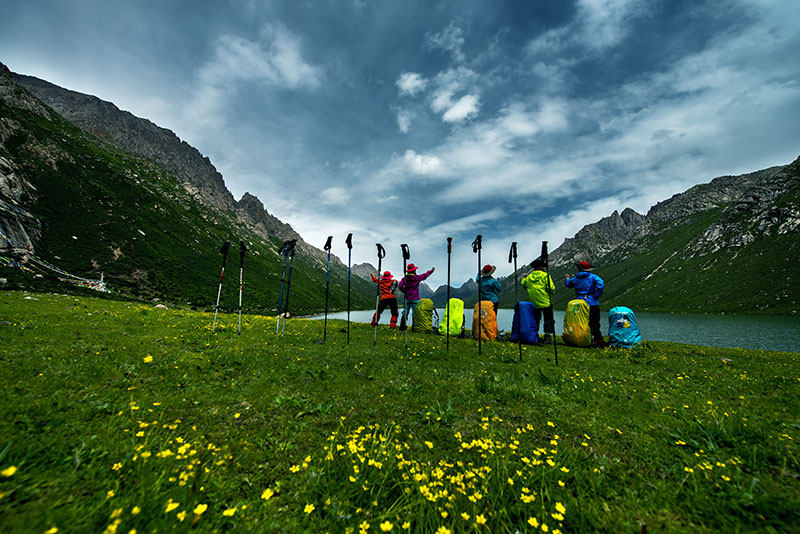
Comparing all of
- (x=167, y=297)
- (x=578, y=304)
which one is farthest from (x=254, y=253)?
(x=578, y=304)

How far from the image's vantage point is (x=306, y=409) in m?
6.27

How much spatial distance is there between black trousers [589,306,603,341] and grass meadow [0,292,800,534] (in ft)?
25.7

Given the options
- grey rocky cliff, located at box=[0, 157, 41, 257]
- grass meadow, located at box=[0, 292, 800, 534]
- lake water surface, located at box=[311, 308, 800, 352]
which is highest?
grey rocky cliff, located at box=[0, 157, 41, 257]

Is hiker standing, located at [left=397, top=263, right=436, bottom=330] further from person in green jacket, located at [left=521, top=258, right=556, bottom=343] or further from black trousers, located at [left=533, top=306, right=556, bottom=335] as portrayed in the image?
black trousers, located at [left=533, top=306, right=556, bottom=335]

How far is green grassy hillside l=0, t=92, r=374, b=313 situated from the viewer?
70562 mm

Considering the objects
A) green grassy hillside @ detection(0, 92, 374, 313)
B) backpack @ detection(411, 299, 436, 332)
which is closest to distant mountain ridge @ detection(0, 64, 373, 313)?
green grassy hillside @ detection(0, 92, 374, 313)

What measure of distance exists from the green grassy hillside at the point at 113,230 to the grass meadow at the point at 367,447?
187 ft

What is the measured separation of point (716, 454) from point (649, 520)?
9.13 feet

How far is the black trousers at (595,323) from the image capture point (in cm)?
1720

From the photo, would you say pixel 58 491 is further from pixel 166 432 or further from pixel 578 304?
pixel 578 304

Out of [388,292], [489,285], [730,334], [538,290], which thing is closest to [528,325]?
[538,290]

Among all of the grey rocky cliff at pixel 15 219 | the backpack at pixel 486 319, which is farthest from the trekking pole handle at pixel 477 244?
the grey rocky cliff at pixel 15 219

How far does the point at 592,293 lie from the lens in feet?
58.0

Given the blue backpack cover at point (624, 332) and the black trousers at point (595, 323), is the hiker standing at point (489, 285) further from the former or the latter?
the blue backpack cover at point (624, 332)
